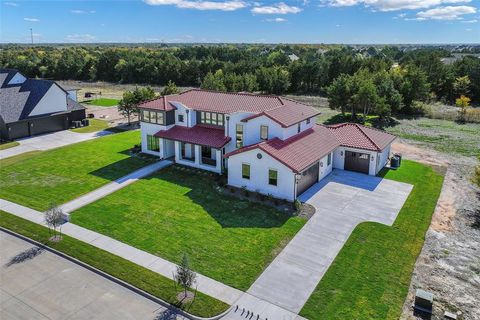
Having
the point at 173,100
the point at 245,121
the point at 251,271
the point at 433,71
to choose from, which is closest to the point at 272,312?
the point at 251,271

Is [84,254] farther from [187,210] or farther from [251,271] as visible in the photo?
[251,271]

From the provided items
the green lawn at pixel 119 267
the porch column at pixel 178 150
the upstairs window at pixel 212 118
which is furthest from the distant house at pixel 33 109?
the green lawn at pixel 119 267

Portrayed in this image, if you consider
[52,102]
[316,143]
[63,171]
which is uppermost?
[52,102]

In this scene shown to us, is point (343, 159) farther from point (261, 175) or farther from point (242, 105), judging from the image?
point (242, 105)

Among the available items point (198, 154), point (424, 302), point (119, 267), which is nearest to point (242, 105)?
point (198, 154)

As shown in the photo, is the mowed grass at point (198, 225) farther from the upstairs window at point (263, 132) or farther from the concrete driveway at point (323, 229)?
the upstairs window at point (263, 132)

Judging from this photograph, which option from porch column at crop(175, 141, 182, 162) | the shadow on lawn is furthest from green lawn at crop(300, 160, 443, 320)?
porch column at crop(175, 141, 182, 162)
